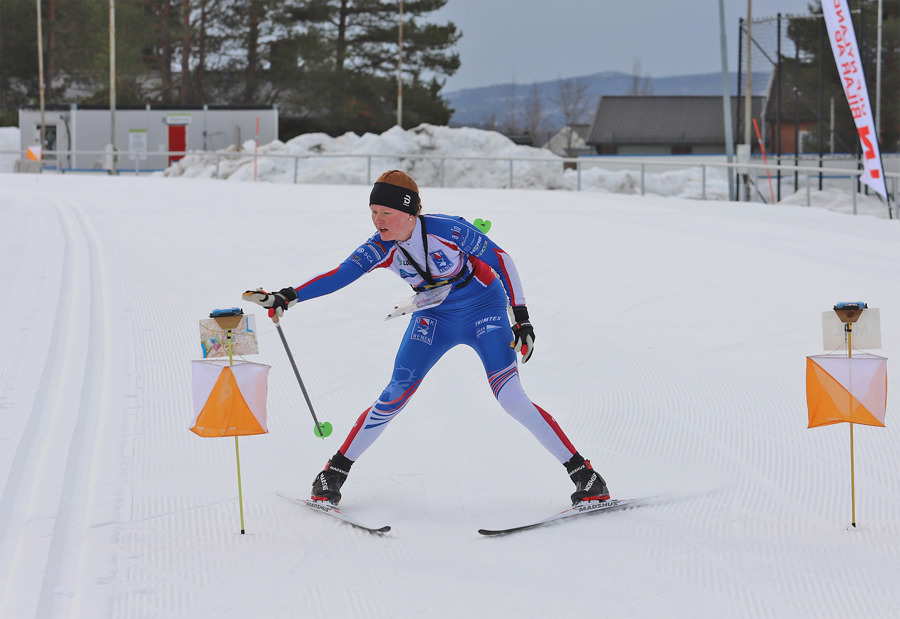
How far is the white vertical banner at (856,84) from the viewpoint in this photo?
1461 cm

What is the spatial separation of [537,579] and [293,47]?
145ft

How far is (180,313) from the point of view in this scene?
28.4 feet

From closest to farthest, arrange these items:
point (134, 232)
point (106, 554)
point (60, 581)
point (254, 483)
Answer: point (60, 581) → point (106, 554) → point (254, 483) → point (134, 232)

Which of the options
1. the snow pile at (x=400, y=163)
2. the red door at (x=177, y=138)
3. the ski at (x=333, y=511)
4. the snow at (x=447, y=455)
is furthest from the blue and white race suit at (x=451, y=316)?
the red door at (x=177, y=138)

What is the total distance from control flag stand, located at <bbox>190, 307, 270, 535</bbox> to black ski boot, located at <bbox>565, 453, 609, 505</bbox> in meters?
1.46

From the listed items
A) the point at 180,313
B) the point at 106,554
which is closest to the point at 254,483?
the point at 106,554

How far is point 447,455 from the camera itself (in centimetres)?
554

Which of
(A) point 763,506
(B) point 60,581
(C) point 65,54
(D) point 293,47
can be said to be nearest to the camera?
(B) point 60,581

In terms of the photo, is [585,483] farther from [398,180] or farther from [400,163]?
[400,163]

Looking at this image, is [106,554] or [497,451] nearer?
[106,554]

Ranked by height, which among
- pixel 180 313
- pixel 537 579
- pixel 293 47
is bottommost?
pixel 537 579

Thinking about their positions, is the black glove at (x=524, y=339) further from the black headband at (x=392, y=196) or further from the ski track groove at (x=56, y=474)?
the ski track groove at (x=56, y=474)

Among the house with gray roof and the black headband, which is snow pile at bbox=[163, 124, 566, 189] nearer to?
the black headband

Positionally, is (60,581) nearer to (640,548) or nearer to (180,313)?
(640,548)
